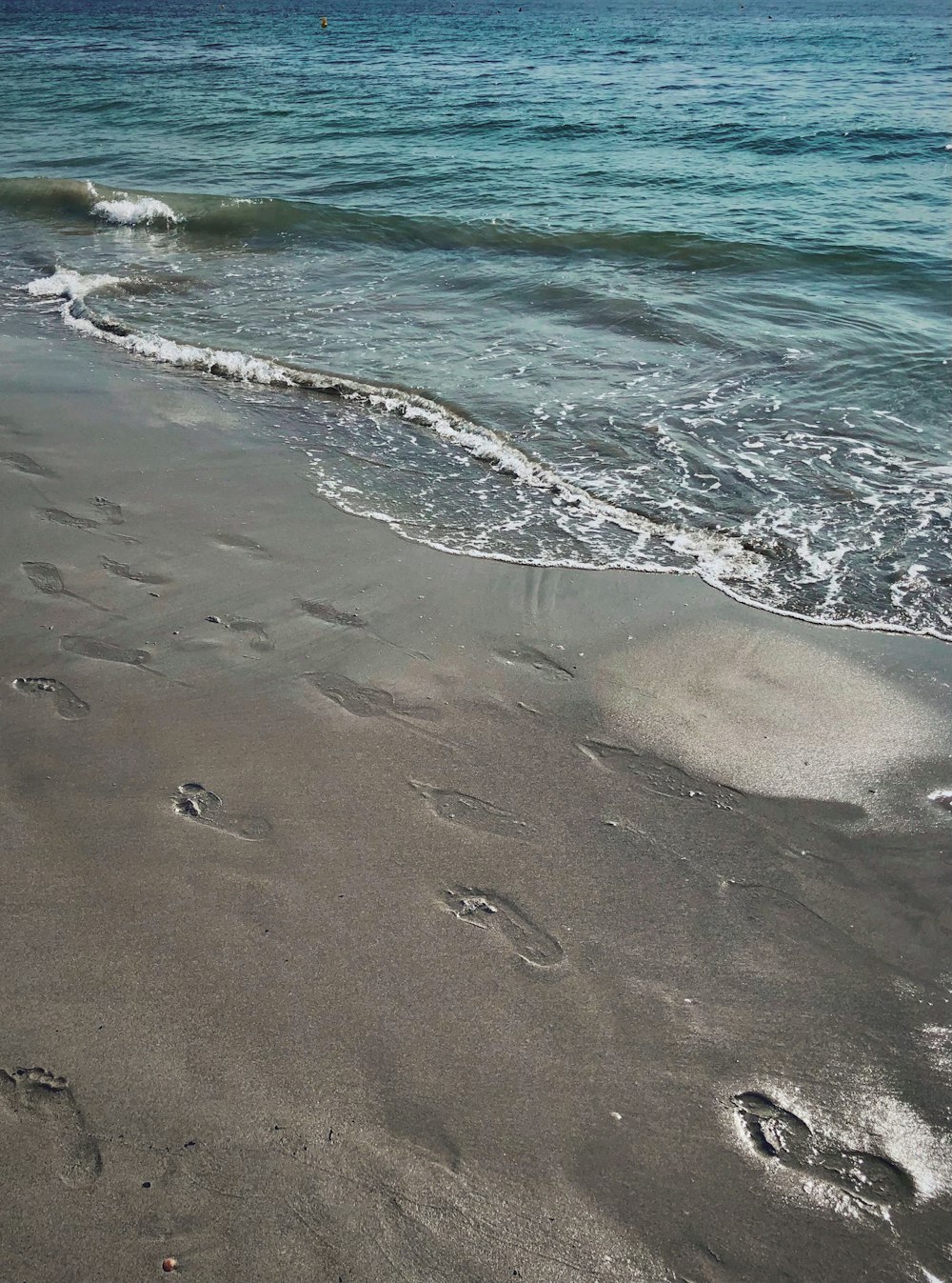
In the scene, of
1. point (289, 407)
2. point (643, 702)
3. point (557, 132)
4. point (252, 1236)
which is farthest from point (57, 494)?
point (557, 132)

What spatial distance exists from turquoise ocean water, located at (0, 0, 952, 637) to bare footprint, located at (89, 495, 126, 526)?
3.97 ft

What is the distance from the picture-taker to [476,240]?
11.5 m

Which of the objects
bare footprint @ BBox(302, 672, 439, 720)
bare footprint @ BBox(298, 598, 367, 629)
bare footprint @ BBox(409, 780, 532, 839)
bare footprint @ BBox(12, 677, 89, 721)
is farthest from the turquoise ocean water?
bare footprint @ BBox(12, 677, 89, 721)

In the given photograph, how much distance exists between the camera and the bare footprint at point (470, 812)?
3266mm

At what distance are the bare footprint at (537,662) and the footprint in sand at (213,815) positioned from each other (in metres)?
1.45

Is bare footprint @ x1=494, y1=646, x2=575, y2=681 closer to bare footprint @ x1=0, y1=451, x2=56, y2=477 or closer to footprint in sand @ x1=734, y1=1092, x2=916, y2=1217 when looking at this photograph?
footprint in sand @ x1=734, y1=1092, x2=916, y2=1217

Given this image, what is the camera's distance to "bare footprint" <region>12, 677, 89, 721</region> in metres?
3.64

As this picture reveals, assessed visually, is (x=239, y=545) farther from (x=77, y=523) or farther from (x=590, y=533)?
(x=590, y=533)

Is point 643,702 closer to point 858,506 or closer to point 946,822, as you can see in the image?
point 946,822

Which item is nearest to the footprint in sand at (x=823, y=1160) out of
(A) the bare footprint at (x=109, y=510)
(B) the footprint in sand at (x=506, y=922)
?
(B) the footprint in sand at (x=506, y=922)

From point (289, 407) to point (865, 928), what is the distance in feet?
18.4

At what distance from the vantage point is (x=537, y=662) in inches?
166

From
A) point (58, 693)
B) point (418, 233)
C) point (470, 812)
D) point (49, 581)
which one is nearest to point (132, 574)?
point (49, 581)

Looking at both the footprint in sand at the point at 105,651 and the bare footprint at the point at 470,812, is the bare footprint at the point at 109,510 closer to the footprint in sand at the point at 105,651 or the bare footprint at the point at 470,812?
the footprint in sand at the point at 105,651
